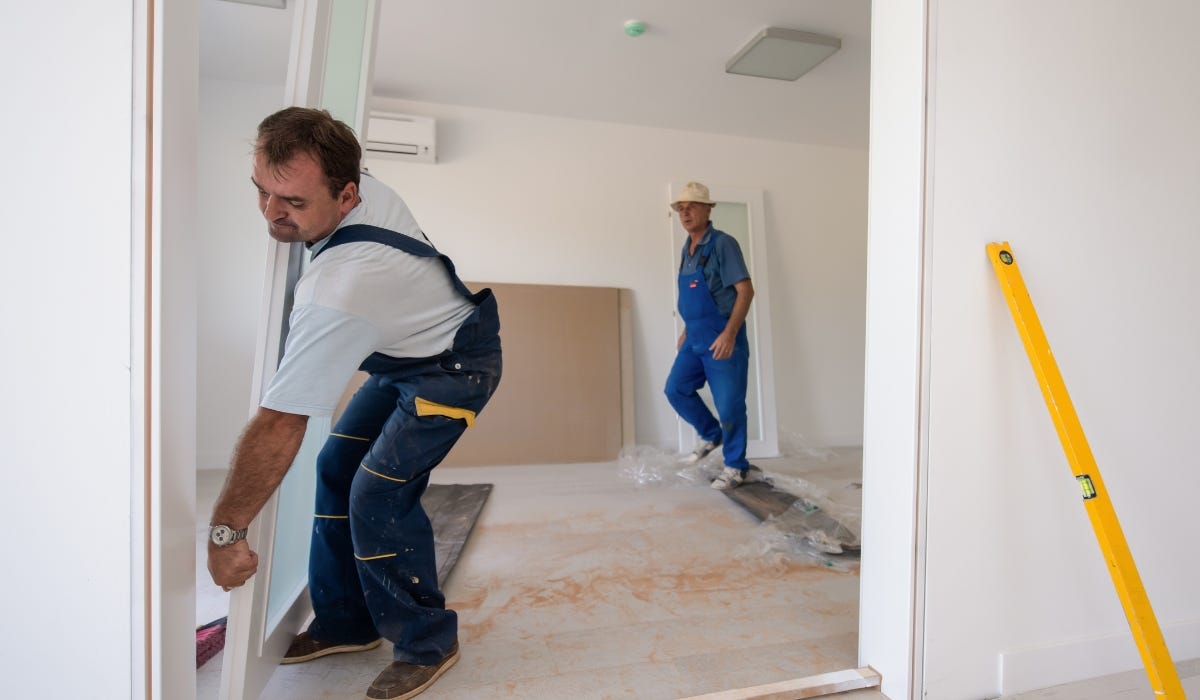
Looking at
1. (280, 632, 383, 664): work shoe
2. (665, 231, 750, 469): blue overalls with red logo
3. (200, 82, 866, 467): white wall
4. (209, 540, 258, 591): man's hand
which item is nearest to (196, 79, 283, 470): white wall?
(200, 82, 866, 467): white wall

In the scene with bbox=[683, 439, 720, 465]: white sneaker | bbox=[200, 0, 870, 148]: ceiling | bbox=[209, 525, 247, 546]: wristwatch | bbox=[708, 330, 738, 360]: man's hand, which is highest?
bbox=[200, 0, 870, 148]: ceiling

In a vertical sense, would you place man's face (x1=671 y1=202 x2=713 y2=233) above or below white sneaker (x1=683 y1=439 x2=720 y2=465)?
above

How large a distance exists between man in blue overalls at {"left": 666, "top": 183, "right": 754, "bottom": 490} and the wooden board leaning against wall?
79cm

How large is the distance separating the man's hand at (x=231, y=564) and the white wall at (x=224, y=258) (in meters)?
2.84


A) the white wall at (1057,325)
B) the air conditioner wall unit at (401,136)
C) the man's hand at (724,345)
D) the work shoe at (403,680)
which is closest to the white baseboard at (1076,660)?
the white wall at (1057,325)

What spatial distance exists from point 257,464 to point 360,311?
1.09 feet

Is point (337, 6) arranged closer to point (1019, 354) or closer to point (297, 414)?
point (297, 414)

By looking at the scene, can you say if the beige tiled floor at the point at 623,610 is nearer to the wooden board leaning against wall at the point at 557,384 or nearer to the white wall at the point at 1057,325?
the white wall at the point at 1057,325

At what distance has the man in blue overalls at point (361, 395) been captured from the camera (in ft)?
3.58

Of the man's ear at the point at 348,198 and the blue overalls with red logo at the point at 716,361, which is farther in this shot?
the blue overalls with red logo at the point at 716,361

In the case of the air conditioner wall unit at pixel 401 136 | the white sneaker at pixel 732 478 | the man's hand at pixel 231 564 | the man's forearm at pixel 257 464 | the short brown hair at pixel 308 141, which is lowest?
the white sneaker at pixel 732 478

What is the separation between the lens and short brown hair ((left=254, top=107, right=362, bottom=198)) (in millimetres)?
1124

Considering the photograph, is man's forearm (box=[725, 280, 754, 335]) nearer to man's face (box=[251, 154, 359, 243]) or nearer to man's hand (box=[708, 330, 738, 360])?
man's hand (box=[708, 330, 738, 360])

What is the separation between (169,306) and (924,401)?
1475 millimetres
